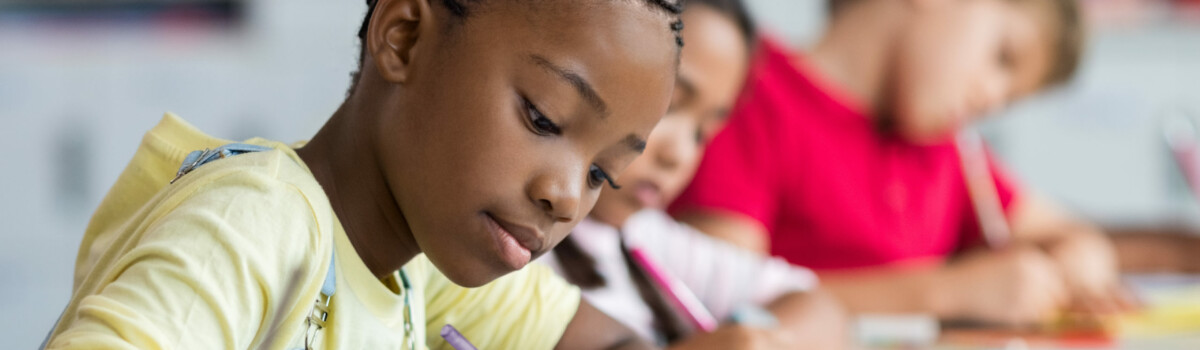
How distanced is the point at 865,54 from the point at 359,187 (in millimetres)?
1027

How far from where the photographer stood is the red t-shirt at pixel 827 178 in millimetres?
1204

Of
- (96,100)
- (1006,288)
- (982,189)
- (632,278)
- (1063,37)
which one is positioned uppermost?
(1063,37)

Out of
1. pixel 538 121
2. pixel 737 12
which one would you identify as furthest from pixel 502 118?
pixel 737 12

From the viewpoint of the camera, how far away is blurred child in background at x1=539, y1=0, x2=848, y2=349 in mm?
682

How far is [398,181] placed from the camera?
1.23ft

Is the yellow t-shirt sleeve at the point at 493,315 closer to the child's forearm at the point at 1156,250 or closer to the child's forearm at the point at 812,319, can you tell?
the child's forearm at the point at 812,319

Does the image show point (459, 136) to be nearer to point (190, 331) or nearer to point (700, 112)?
point (190, 331)

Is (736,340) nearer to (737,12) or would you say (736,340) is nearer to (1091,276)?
(737,12)

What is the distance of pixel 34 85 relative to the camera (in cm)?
149

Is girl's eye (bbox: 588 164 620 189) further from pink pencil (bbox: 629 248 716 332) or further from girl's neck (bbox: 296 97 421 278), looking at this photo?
pink pencil (bbox: 629 248 716 332)

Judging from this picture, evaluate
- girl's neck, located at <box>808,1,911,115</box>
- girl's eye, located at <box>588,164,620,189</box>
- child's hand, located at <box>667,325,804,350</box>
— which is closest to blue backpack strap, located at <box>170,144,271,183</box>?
girl's eye, located at <box>588,164,620,189</box>

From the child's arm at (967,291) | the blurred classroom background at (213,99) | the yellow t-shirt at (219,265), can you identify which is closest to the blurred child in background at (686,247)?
the child's arm at (967,291)

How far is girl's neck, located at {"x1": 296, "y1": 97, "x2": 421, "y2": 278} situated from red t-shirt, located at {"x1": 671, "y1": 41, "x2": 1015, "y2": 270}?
756mm

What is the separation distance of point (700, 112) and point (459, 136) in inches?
20.3
